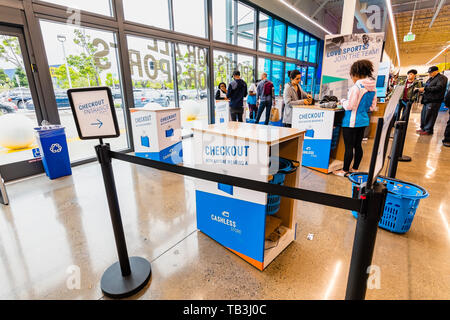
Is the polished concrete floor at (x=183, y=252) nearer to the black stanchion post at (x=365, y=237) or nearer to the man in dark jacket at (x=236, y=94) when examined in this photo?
the black stanchion post at (x=365, y=237)

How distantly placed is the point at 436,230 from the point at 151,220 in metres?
2.73

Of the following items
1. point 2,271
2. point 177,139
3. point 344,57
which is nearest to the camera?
point 2,271

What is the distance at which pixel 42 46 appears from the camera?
3.59m

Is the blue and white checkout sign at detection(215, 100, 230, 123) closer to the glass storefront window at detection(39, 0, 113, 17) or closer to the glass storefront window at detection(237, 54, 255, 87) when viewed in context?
the glass storefront window at detection(237, 54, 255, 87)

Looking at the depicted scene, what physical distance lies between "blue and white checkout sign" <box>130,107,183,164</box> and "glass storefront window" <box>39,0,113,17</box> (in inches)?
74.4

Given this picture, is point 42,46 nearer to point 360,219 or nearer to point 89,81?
point 89,81

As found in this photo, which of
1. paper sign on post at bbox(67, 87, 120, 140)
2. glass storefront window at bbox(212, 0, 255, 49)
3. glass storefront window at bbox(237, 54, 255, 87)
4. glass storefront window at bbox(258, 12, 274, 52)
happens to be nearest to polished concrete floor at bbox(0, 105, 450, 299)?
paper sign on post at bbox(67, 87, 120, 140)

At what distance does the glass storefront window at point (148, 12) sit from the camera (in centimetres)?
460

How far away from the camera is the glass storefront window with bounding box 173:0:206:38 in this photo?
5.55m

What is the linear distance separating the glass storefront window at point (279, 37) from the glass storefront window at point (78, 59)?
7.12 m

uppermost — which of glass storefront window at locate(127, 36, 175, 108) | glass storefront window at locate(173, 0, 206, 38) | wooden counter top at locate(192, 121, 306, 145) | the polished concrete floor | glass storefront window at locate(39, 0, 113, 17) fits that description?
glass storefront window at locate(173, 0, 206, 38)

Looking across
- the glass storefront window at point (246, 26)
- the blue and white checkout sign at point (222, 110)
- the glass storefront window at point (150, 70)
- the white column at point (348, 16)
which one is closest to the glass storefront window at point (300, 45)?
the glass storefront window at point (246, 26)

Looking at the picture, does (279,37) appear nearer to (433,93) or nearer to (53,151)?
(433,93)
